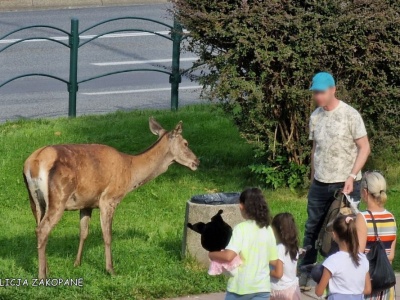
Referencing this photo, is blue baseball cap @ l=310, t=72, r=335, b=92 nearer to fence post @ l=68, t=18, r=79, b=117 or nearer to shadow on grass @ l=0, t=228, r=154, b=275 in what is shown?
shadow on grass @ l=0, t=228, r=154, b=275

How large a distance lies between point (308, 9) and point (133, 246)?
11.0 ft

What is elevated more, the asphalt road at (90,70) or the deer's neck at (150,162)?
the asphalt road at (90,70)

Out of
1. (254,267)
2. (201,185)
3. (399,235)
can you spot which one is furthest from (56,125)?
(254,267)

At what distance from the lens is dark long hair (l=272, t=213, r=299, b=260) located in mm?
7539

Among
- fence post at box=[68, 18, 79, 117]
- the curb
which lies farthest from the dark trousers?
the curb

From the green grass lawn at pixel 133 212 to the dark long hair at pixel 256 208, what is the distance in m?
2.18

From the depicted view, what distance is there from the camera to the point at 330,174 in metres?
8.97

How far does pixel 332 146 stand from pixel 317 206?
602mm

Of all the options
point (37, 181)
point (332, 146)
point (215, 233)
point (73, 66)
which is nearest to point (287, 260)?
point (215, 233)

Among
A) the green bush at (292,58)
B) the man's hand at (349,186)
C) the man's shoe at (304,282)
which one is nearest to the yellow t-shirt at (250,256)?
the man's hand at (349,186)

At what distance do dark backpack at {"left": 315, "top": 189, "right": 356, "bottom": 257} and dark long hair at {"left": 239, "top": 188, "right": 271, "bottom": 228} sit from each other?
1.38m

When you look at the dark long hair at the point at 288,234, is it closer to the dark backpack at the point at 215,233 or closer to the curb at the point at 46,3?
the dark backpack at the point at 215,233

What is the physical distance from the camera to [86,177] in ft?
30.6

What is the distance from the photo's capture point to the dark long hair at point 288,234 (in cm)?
754
